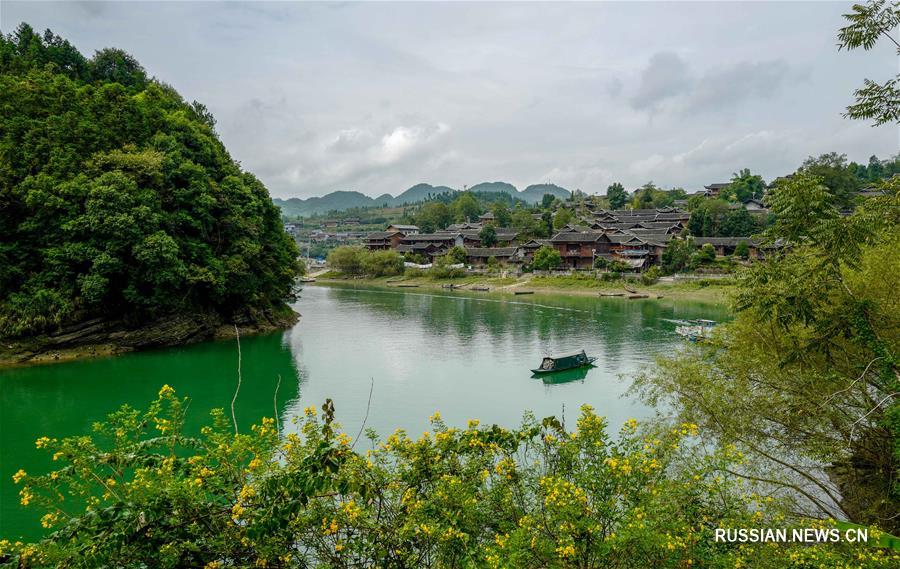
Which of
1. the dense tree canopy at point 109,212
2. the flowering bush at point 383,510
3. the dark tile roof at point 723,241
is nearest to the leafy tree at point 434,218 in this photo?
the dark tile roof at point 723,241

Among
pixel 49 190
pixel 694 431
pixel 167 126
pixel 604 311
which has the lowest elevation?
pixel 604 311

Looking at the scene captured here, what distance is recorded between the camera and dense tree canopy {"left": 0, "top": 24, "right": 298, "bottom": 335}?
61.1 feet

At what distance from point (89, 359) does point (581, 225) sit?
48642mm

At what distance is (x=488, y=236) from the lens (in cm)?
5544

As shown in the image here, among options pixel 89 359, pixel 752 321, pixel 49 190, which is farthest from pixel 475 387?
pixel 49 190

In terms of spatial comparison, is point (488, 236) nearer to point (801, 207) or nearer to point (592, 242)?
point (592, 242)

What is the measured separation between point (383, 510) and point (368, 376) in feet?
46.3

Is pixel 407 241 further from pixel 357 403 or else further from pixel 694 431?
pixel 694 431

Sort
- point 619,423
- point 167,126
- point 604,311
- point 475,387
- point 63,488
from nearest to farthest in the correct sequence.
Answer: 1. point 63,488
2. point 619,423
3. point 475,387
4. point 167,126
5. point 604,311

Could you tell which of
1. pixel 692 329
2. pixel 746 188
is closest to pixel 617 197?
pixel 746 188

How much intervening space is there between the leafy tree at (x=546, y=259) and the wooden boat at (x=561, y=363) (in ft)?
87.6

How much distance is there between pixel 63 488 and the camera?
366 inches

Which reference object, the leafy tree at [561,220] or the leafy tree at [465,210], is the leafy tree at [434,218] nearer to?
the leafy tree at [465,210]

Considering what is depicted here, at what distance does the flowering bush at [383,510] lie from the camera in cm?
352
